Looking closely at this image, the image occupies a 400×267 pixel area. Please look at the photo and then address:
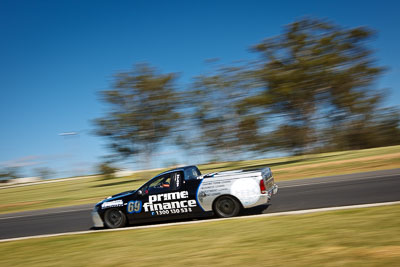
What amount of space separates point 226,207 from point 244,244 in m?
3.05

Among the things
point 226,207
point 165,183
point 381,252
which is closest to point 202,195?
point 226,207

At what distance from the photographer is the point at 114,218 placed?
10250 millimetres

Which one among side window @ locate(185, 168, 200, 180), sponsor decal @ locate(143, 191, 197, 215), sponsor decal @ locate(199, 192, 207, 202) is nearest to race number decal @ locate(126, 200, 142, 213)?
sponsor decal @ locate(143, 191, 197, 215)

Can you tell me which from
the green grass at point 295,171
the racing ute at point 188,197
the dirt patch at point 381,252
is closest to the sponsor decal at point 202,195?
the racing ute at point 188,197

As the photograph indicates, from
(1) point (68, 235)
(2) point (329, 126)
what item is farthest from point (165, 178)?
(2) point (329, 126)

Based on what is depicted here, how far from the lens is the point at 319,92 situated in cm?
3516

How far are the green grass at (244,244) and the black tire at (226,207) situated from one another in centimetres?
67

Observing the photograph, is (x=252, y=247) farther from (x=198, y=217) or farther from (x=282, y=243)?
(x=198, y=217)

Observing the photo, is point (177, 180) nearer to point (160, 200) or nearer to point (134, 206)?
point (160, 200)

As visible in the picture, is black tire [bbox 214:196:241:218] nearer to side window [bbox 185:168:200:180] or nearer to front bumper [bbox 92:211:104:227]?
side window [bbox 185:168:200:180]

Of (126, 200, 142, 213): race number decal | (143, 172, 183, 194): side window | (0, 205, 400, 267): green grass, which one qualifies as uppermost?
(143, 172, 183, 194): side window

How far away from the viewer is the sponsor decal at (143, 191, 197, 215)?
9.59 meters

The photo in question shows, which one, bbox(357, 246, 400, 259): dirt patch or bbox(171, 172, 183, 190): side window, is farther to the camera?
bbox(171, 172, 183, 190): side window

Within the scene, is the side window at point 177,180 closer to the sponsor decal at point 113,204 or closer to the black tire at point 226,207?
the black tire at point 226,207
